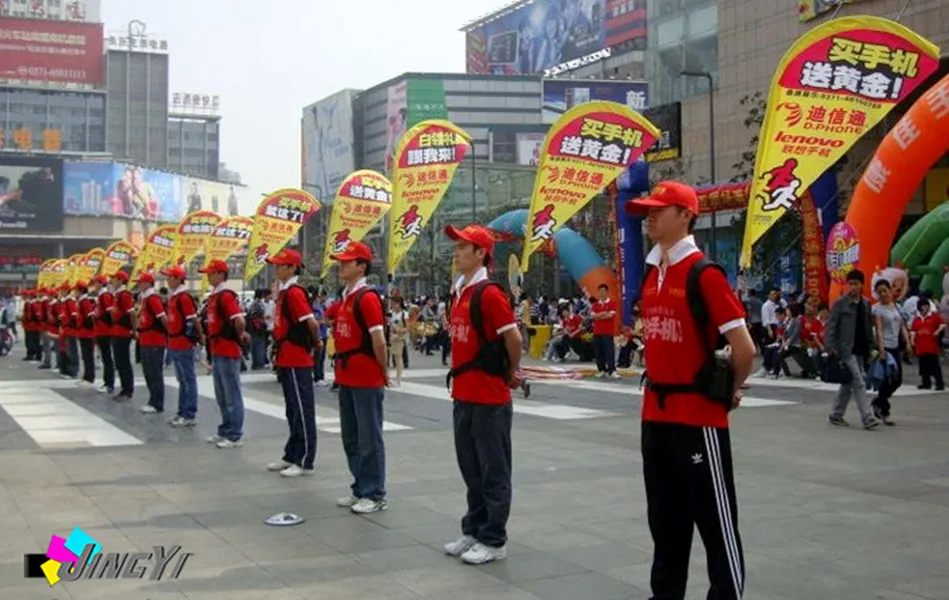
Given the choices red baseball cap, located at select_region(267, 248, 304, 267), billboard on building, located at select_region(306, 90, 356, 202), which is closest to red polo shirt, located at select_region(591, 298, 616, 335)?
red baseball cap, located at select_region(267, 248, 304, 267)

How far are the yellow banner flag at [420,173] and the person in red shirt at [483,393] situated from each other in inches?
518

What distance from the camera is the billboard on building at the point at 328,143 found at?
367 feet

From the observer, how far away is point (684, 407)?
172 inches

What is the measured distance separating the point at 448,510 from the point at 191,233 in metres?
21.9

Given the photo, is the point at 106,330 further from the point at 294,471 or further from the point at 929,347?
the point at 929,347

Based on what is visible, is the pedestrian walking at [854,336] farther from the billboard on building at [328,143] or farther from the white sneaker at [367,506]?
the billboard on building at [328,143]

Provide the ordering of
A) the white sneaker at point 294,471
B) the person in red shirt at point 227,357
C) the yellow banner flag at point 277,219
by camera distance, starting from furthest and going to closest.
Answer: the yellow banner flag at point 277,219
the person in red shirt at point 227,357
the white sneaker at point 294,471

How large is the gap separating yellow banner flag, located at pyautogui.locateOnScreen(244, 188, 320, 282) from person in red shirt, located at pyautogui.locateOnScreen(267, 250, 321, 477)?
47.6ft

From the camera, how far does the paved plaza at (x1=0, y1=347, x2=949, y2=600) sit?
5582 mm

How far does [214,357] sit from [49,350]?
15.6 meters

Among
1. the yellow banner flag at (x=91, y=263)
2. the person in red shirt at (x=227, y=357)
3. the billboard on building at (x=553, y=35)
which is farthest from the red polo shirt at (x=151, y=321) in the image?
the billboard on building at (x=553, y=35)

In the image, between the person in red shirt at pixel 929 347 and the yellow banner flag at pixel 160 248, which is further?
the yellow banner flag at pixel 160 248

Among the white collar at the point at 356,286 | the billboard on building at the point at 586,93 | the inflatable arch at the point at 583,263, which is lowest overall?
the white collar at the point at 356,286

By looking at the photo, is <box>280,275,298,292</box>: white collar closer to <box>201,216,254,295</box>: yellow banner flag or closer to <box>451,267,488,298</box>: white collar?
Answer: <box>451,267,488,298</box>: white collar
